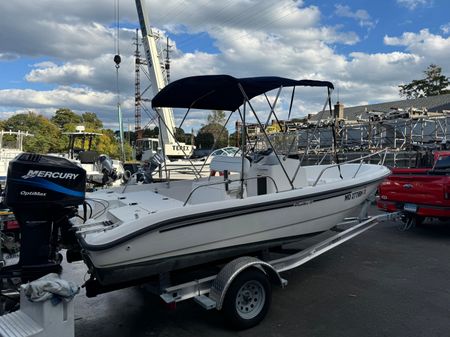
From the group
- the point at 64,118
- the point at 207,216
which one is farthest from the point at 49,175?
the point at 64,118

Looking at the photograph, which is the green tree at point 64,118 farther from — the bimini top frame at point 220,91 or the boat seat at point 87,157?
the bimini top frame at point 220,91

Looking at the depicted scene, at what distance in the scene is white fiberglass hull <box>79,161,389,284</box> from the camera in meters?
3.38

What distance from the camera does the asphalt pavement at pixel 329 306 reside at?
3.84 m

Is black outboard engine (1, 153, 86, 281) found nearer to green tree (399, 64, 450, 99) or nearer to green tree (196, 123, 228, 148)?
green tree (196, 123, 228, 148)

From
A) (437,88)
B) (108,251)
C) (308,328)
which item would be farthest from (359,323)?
(437,88)

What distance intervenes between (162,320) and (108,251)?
4.23 ft

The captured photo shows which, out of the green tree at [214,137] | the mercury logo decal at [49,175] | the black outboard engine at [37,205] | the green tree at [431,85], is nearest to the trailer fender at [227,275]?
the black outboard engine at [37,205]

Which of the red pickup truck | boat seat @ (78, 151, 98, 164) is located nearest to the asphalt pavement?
the red pickup truck

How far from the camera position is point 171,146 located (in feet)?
55.7

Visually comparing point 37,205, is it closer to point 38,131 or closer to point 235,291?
point 235,291

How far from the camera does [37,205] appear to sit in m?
3.43

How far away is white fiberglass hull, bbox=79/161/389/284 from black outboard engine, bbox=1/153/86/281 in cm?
29

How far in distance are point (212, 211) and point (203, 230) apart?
20cm

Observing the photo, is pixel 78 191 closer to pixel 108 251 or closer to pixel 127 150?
pixel 108 251
